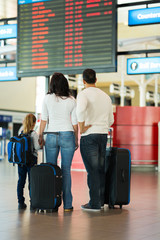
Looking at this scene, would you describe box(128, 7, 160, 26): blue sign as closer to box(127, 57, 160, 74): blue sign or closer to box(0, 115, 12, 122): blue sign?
box(127, 57, 160, 74): blue sign

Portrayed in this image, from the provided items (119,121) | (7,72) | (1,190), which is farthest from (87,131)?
(119,121)

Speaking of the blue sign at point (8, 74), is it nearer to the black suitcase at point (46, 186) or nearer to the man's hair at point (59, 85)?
the man's hair at point (59, 85)

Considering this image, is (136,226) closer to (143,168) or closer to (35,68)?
(35,68)

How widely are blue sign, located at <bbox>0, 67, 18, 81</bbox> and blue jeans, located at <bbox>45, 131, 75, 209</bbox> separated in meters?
5.01

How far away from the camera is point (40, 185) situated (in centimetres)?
498

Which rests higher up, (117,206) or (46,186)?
(46,186)

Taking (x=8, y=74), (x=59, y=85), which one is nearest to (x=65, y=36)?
(x=8, y=74)

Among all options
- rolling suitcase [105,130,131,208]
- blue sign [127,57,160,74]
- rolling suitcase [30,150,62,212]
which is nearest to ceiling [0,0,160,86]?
blue sign [127,57,160,74]

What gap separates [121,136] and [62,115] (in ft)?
32.2

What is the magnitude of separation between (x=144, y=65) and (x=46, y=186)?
4.40 meters

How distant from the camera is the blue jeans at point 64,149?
4.96 m

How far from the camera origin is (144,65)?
8633mm

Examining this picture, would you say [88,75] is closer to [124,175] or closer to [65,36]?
[124,175]

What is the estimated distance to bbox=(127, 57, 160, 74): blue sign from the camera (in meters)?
8.48
